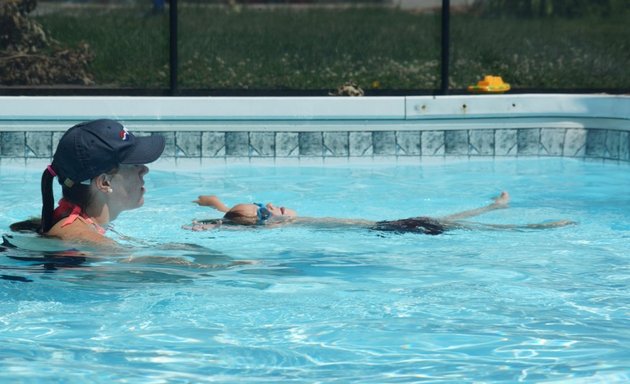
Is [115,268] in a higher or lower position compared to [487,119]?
lower

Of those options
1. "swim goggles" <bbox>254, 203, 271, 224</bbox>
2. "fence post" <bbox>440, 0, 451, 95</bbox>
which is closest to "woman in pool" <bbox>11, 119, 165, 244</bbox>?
"swim goggles" <bbox>254, 203, 271, 224</bbox>

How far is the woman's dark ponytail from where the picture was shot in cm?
453

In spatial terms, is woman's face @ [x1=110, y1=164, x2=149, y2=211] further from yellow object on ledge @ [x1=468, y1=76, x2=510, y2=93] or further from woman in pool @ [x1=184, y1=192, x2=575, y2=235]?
yellow object on ledge @ [x1=468, y1=76, x2=510, y2=93]

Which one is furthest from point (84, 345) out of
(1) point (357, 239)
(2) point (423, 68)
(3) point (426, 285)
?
(2) point (423, 68)

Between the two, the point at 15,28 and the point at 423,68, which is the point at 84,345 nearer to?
the point at 15,28

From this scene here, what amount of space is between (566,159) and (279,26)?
7.91m

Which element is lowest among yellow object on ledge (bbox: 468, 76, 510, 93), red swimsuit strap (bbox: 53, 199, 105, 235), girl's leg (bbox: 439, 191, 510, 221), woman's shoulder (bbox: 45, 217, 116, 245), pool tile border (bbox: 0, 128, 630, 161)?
girl's leg (bbox: 439, 191, 510, 221)

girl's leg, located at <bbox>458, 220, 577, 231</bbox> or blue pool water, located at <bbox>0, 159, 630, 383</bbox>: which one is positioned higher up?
girl's leg, located at <bbox>458, 220, 577, 231</bbox>

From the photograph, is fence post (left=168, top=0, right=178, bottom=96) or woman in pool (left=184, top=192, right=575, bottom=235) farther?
fence post (left=168, top=0, right=178, bottom=96)

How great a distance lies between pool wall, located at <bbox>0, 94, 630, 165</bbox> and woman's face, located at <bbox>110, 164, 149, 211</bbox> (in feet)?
13.0

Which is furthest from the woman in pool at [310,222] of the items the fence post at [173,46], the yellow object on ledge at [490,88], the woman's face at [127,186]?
the yellow object on ledge at [490,88]

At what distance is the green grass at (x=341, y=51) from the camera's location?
40.3 ft

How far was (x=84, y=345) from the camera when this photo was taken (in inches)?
158

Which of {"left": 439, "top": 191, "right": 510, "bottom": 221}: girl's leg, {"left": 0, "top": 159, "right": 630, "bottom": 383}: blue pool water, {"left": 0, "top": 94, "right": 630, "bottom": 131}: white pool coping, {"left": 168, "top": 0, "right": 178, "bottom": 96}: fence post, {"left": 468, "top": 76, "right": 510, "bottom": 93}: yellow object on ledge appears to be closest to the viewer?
{"left": 0, "top": 159, "right": 630, "bottom": 383}: blue pool water
